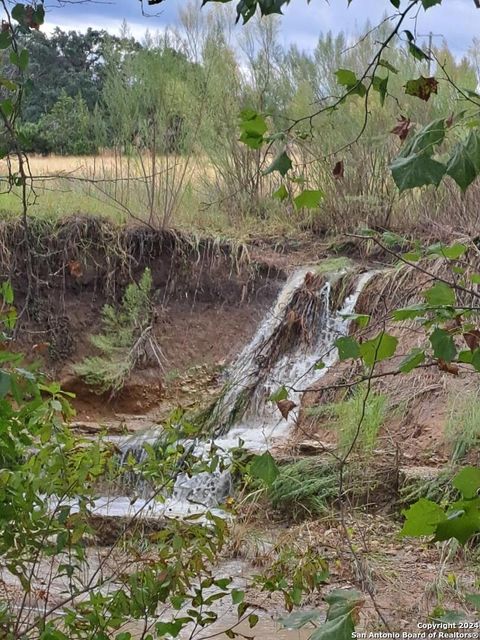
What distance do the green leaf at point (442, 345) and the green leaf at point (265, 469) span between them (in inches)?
13.0

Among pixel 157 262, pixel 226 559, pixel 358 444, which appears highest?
pixel 157 262

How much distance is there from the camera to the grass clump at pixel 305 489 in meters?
5.45

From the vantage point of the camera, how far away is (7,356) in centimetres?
146

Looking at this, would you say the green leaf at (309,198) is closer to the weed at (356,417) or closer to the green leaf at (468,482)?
the green leaf at (468,482)

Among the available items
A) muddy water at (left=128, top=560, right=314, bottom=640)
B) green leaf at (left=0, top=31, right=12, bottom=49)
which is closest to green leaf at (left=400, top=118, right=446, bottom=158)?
green leaf at (left=0, top=31, right=12, bottom=49)

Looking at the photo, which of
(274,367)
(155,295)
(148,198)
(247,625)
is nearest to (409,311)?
(247,625)

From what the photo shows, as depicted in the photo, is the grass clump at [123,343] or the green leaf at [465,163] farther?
the grass clump at [123,343]

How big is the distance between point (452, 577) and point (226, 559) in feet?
4.22

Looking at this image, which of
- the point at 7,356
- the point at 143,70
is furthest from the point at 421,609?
the point at 143,70

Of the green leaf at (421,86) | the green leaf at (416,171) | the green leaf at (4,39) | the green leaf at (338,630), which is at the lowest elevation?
the green leaf at (338,630)

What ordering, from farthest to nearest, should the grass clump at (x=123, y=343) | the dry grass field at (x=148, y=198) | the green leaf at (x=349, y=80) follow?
the dry grass field at (x=148, y=198) < the grass clump at (x=123, y=343) < the green leaf at (x=349, y=80)

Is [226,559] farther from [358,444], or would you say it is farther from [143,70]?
[143,70]

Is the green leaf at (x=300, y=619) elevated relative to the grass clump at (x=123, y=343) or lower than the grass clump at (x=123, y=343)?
elevated

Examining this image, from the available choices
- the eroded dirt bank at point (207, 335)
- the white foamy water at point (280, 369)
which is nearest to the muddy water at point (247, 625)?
the eroded dirt bank at point (207, 335)
